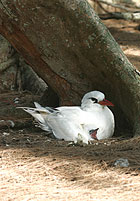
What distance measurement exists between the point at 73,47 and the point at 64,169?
204 cm

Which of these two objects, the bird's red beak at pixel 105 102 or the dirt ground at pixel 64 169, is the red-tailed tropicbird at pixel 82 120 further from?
the dirt ground at pixel 64 169

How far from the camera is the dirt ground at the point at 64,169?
128 inches

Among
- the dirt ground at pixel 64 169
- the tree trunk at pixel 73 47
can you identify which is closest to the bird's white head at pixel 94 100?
the tree trunk at pixel 73 47

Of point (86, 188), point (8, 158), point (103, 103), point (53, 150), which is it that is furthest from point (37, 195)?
point (103, 103)

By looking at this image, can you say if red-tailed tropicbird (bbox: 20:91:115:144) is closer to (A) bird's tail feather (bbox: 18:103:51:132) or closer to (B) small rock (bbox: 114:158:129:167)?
(A) bird's tail feather (bbox: 18:103:51:132)

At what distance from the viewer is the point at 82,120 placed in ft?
17.1

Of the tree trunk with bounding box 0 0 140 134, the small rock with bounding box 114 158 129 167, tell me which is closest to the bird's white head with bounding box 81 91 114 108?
the tree trunk with bounding box 0 0 140 134

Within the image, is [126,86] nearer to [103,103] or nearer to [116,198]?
[103,103]

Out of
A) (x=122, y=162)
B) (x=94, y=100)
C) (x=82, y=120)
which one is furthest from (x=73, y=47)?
(x=122, y=162)

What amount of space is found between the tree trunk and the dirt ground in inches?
26.7

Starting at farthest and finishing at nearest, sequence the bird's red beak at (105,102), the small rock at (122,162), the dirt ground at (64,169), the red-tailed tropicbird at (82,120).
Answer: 1. the bird's red beak at (105,102)
2. the red-tailed tropicbird at (82,120)
3. the small rock at (122,162)
4. the dirt ground at (64,169)

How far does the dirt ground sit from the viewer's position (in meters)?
3.25

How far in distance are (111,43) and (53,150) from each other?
167 centimetres

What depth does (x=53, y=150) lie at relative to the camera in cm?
Answer: 443
